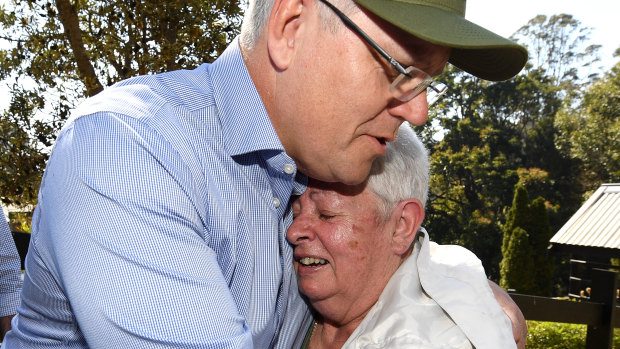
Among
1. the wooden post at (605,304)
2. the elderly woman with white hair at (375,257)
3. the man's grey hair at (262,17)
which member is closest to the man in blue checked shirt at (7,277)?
the elderly woman with white hair at (375,257)

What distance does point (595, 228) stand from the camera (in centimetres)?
1761

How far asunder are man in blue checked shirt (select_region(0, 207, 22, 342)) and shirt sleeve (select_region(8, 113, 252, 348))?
7.78 feet

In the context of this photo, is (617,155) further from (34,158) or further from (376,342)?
(376,342)

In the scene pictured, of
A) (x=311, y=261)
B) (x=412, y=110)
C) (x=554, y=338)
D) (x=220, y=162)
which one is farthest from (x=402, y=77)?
(x=554, y=338)

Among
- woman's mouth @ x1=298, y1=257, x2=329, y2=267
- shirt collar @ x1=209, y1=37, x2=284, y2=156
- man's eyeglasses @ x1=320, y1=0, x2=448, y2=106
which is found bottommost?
woman's mouth @ x1=298, y1=257, x2=329, y2=267

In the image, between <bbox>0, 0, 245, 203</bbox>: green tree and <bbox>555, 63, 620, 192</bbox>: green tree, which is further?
<bbox>555, 63, 620, 192</bbox>: green tree

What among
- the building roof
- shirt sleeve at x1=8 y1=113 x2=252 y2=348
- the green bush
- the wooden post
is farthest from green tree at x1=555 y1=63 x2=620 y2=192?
shirt sleeve at x1=8 y1=113 x2=252 y2=348

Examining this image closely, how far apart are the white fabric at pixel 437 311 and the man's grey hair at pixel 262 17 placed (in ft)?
2.89

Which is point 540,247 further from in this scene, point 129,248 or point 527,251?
point 129,248

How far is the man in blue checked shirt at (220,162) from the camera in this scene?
911 mm

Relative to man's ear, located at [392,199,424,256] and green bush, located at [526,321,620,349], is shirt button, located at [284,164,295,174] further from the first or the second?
green bush, located at [526,321,620,349]

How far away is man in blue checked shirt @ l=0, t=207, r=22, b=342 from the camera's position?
3.15 m

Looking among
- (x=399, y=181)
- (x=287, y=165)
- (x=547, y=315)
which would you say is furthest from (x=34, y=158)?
(x=287, y=165)

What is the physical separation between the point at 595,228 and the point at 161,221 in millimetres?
18436
